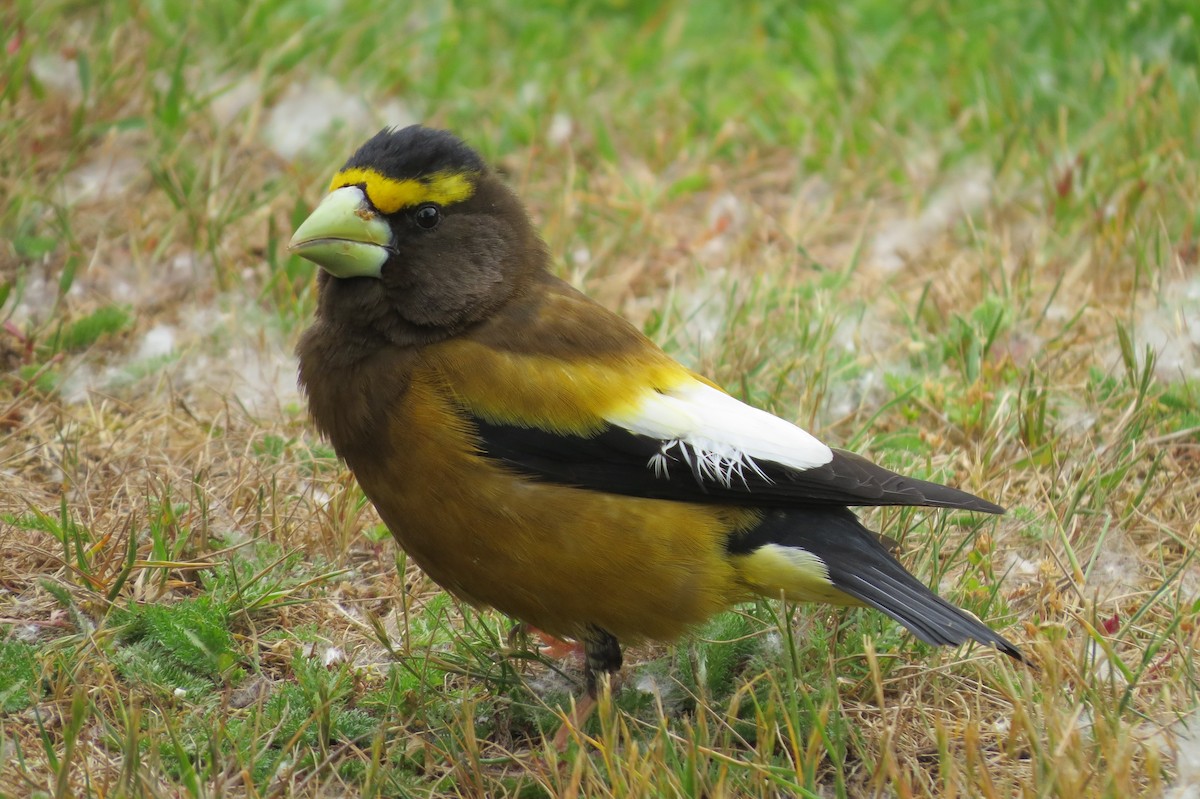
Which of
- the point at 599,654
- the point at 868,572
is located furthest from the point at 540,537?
the point at 868,572

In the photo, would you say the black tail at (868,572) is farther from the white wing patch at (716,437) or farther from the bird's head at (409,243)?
the bird's head at (409,243)

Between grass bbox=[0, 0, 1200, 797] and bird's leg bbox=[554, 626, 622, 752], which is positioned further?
bird's leg bbox=[554, 626, 622, 752]

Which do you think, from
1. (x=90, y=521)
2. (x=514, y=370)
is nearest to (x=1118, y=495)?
(x=514, y=370)

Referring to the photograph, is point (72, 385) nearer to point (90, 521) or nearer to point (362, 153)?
point (90, 521)

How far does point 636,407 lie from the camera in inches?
144

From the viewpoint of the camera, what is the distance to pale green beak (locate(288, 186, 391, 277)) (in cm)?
368

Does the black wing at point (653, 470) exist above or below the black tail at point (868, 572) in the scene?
above

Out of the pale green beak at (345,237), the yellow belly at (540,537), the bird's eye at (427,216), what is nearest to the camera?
the yellow belly at (540,537)

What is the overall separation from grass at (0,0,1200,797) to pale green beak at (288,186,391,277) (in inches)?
32.1

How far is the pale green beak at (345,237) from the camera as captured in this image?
12.1ft

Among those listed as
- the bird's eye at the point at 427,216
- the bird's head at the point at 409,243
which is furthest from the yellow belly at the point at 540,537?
the bird's eye at the point at 427,216

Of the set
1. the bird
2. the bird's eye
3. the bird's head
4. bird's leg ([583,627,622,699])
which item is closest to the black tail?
the bird

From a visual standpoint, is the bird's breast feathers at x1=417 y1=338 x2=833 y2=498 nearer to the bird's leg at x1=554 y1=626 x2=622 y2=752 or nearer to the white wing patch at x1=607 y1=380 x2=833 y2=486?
the white wing patch at x1=607 y1=380 x2=833 y2=486

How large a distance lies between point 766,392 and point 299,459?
5.19 feet
